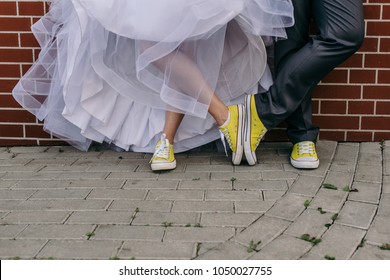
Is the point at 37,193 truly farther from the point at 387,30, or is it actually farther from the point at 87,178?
the point at 387,30

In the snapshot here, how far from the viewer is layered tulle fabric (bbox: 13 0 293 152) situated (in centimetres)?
266

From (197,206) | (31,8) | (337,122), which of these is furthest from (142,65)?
(337,122)

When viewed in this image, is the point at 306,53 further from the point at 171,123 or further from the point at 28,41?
the point at 28,41

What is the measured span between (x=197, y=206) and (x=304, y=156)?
771 millimetres

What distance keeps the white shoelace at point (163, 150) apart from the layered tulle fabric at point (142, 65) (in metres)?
0.17

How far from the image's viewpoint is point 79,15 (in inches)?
110

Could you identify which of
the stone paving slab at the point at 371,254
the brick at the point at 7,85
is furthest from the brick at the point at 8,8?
the stone paving slab at the point at 371,254

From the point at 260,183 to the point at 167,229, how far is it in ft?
2.23

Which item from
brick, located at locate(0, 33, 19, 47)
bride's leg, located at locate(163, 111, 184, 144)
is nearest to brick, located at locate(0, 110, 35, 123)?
brick, located at locate(0, 33, 19, 47)

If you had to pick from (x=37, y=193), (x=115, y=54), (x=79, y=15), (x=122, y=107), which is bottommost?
(x=37, y=193)

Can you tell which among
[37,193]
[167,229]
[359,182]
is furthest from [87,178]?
[359,182]

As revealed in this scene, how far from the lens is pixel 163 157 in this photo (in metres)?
2.98

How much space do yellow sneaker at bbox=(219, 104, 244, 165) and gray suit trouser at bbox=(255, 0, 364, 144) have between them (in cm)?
11
